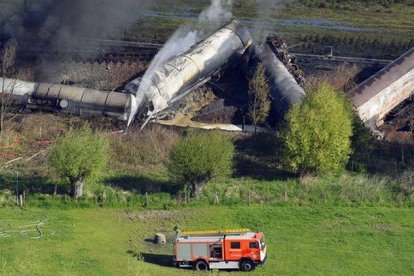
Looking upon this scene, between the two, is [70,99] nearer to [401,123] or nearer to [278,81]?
[278,81]

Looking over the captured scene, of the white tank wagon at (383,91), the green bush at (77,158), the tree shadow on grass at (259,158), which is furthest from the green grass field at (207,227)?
the white tank wagon at (383,91)

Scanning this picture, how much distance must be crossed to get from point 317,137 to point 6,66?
62.6ft

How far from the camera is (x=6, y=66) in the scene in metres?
47.3

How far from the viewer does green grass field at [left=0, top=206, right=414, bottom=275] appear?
95.8ft

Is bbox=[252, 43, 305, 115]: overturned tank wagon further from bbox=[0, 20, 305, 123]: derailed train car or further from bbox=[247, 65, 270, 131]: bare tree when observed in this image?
bbox=[247, 65, 270, 131]: bare tree

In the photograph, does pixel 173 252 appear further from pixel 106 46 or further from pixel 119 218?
pixel 106 46

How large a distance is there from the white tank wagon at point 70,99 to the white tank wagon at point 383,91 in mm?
11333

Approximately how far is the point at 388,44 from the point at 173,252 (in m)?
33.4

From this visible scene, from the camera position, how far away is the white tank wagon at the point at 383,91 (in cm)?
4409

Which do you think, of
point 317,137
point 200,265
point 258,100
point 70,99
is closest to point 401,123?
point 258,100

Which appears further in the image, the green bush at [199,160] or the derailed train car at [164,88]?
the derailed train car at [164,88]

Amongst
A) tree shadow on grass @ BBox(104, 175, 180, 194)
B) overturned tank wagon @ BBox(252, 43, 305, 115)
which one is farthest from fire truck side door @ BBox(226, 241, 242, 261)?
overturned tank wagon @ BBox(252, 43, 305, 115)

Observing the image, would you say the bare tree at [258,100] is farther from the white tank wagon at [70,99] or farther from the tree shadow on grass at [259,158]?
the white tank wagon at [70,99]

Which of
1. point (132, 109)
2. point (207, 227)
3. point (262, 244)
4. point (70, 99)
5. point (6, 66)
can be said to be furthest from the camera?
point (6, 66)
